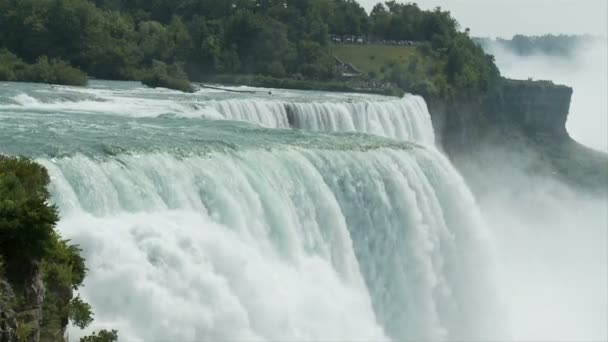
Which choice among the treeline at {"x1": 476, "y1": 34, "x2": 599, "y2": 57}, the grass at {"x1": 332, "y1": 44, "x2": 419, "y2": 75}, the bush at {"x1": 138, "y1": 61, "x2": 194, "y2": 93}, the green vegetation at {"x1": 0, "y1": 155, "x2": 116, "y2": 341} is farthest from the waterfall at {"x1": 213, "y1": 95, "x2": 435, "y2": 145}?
the treeline at {"x1": 476, "y1": 34, "x2": 599, "y2": 57}

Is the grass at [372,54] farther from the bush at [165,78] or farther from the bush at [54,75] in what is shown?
the bush at [54,75]

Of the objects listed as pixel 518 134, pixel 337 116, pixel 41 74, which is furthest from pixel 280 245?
pixel 518 134

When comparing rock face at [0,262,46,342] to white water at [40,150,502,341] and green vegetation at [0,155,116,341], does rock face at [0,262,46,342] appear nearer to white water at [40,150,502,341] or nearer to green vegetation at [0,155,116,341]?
green vegetation at [0,155,116,341]

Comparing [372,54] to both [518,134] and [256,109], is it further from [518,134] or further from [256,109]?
[256,109]

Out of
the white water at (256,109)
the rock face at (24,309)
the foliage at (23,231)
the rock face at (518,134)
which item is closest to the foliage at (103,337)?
the rock face at (24,309)

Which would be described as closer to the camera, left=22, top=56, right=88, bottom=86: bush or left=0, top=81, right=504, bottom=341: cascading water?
left=0, top=81, right=504, bottom=341: cascading water
